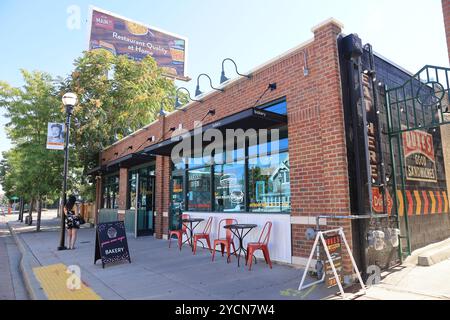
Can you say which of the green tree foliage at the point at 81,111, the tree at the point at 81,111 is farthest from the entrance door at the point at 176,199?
the tree at the point at 81,111

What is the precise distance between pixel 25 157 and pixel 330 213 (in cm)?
1530

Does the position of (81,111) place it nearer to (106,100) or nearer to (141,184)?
(106,100)

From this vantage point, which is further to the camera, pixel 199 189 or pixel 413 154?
pixel 199 189

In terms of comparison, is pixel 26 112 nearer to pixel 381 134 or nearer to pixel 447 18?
pixel 381 134

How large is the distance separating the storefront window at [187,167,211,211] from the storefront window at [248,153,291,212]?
192 cm

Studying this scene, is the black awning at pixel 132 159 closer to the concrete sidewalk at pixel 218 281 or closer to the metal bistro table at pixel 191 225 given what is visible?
the metal bistro table at pixel 191 225

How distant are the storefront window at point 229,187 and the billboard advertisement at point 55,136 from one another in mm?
5823

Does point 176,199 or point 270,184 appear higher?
point 270,184

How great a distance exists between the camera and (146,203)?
12945 millimetres

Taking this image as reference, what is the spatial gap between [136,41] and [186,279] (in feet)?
89.9

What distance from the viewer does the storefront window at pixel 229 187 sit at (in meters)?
7.82

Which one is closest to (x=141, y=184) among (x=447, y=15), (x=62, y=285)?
(x=62, y=285)

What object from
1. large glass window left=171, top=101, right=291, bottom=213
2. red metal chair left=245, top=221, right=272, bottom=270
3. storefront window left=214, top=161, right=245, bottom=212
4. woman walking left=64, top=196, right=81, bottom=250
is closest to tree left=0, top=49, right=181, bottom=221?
woman walking left=64, top=196, right=81, bottom=250

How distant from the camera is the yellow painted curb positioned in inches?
183
